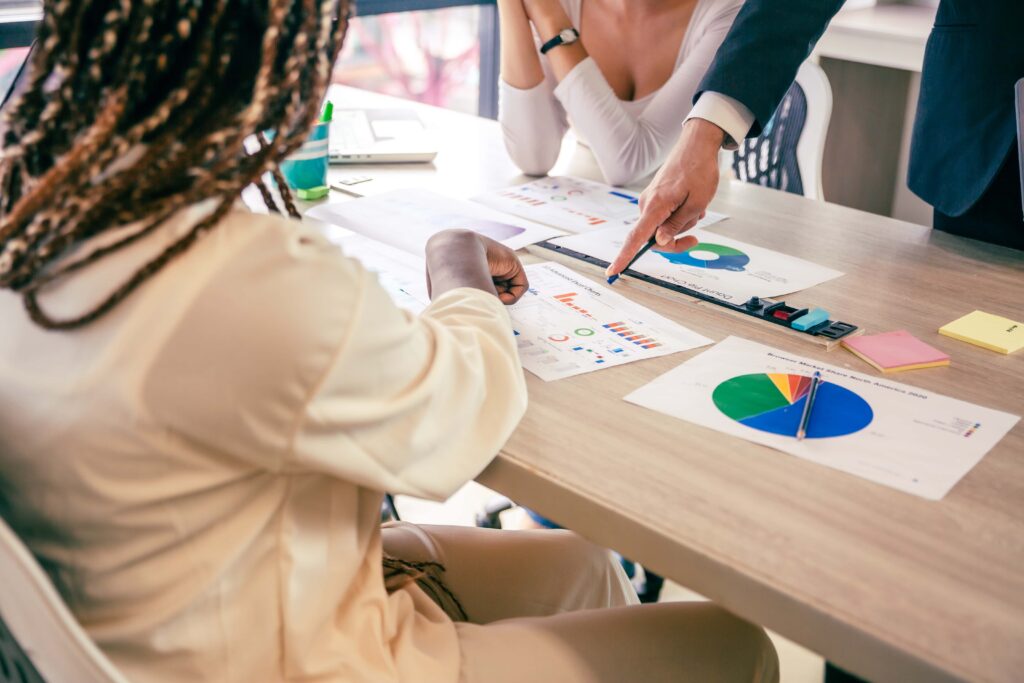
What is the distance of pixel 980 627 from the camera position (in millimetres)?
653

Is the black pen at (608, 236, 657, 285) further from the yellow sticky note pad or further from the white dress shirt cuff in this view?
the yellow sticky note pad

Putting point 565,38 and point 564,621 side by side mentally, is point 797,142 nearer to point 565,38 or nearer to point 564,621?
point 565,38

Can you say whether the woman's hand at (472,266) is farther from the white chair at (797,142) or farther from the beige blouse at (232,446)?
the white chair at (797,142)

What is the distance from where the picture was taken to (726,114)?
4.55 feet

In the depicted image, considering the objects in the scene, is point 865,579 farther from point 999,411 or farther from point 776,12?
point 776,12

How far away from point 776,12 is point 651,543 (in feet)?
3.20

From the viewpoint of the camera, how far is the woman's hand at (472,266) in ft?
3.35

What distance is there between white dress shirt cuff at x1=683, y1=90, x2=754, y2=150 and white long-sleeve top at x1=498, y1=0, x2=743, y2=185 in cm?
31

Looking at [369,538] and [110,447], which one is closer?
[110,447]

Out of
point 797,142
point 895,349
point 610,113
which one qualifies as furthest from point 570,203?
point 797,142

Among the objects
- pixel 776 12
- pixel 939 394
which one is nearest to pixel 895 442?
pixel 939 394

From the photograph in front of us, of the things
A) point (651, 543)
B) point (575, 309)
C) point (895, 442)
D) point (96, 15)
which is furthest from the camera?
point (575, 309)

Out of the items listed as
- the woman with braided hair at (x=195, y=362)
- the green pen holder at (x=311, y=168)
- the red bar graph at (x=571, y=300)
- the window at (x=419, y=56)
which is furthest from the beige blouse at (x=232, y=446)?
the window at (x=419, y=56)

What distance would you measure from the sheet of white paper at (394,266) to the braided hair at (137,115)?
1.58 feet
